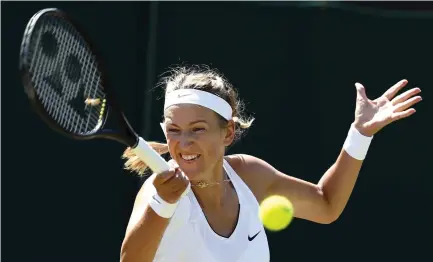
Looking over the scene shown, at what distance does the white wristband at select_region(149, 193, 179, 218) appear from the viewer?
245cm

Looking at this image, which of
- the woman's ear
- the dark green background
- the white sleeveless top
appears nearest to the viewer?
the white sleeveless top

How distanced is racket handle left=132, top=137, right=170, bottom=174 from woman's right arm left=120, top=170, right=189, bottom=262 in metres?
0.02

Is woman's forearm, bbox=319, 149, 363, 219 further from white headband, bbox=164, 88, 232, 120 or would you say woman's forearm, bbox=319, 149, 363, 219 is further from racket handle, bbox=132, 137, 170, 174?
racket handle, bbox=132, 137, 170, 174

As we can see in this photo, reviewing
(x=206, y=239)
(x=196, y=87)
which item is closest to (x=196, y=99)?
(x=196, y=87)

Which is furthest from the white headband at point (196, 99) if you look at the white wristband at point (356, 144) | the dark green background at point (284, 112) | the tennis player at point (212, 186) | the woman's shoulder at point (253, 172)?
the dark green background at point (284, 112)

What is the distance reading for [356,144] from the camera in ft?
10.4

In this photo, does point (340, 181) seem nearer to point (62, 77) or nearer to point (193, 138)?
point (193, 138)

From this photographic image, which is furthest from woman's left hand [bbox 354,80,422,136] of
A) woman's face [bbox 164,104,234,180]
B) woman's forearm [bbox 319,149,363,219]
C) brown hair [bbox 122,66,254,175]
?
woman's face [bbox 164,104,234,180]

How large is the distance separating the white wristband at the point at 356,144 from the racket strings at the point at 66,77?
3.17 feet

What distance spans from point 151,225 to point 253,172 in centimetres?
74

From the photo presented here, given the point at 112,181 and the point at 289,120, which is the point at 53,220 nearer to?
the point at 112,181

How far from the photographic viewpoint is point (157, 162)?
2.43m

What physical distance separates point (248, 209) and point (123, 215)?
1630 millimetres

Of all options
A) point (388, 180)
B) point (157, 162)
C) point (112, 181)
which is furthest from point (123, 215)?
point (157, 162)
